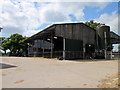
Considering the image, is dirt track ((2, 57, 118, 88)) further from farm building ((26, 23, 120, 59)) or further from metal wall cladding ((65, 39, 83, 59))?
metal wall cladding ((65, 39, 83, 59))

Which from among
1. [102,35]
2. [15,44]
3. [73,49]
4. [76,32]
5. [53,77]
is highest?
[76,32]

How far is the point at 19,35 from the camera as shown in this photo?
44062 millimetres

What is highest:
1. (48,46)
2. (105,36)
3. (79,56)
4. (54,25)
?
(54,25)

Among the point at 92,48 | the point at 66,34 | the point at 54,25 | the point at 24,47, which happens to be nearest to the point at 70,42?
the point at 66,34

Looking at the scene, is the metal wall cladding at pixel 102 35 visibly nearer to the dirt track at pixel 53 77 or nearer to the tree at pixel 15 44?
the dirt track at pixel 53 77

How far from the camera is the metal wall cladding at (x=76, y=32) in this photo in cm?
2191

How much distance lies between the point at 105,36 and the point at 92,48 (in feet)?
12.6

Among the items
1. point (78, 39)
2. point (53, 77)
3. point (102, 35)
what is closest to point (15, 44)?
point (78, 39)

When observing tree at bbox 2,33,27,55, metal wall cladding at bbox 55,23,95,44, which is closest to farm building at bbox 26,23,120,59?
metal wall cladding at bbox 55,23,95,44

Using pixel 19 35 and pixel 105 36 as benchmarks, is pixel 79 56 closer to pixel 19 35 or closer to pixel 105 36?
pixel 105 36

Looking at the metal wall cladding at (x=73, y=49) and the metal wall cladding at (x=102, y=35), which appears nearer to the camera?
the metal wall cladding at (x=73, y=49)

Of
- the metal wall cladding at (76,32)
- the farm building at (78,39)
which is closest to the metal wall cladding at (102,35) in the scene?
the farm building at (78,39)

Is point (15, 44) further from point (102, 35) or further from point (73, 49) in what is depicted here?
point (102, 35)

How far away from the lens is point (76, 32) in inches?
908
